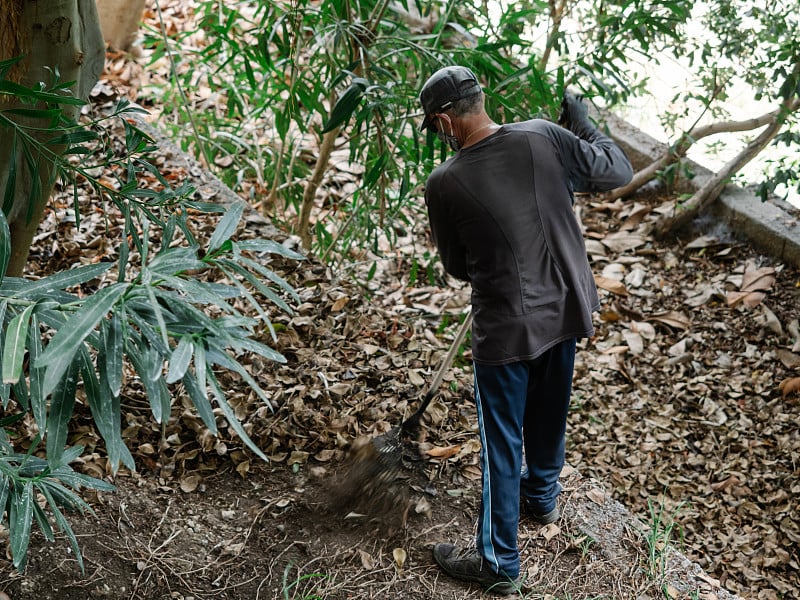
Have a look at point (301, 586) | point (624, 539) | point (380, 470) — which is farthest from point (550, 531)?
point (301, 586)

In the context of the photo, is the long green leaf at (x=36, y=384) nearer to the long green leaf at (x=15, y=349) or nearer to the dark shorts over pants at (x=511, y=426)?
the long green leaf at (x=15, y=349)

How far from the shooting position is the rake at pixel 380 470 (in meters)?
2.77

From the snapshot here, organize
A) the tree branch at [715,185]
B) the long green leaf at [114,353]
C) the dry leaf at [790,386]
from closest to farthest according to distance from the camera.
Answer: the long green leaf at [114,353] < the dry leaf at [790,386] < the tree branch at [715,185]

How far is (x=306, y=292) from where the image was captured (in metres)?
3.68

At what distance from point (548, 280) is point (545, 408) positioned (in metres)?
0.51

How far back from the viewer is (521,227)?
2.21 meters

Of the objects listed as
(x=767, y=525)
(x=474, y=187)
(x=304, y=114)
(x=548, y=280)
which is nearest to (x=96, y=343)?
(x=474, y=187)

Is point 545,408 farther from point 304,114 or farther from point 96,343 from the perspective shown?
point 304,114

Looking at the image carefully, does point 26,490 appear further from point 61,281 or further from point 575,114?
point 575,114

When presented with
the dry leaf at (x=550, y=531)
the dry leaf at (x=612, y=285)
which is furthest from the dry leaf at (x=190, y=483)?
the dry leaf at (x=612, y=285)

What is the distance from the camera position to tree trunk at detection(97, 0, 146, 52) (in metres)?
5.50

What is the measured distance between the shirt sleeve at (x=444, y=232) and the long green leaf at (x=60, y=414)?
1.20 meters

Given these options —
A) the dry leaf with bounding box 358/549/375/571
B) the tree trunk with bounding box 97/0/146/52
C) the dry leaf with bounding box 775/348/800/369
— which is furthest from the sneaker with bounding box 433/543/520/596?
the tree trunk with bounding box 97/0/146/52

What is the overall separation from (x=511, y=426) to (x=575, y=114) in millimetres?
1032
